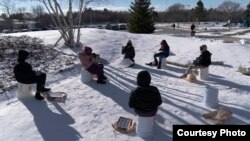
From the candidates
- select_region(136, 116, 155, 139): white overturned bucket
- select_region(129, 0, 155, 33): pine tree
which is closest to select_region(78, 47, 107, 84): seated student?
select_region(136, 116, 155, 139): white overturned bucket

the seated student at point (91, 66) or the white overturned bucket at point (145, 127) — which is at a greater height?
the seated student at point (91, 66)

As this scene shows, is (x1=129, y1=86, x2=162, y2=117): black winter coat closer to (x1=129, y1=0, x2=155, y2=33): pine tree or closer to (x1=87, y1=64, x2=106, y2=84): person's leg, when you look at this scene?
(x1=87, y1=64, x2=106, y2=84): person's leg

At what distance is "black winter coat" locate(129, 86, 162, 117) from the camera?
646 centimetres

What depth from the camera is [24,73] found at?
8.71 m

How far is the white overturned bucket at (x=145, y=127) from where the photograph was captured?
671 centimetres

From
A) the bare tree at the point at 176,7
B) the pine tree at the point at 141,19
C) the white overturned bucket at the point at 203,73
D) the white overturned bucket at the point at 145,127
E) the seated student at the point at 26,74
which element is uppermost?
the bare tree at the point at 176,7

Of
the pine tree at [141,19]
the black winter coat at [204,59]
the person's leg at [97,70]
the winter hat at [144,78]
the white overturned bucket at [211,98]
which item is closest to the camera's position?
the winter hat at [144,78]

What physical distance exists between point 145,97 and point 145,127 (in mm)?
656

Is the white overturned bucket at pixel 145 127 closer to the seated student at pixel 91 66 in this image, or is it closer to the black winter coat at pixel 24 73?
the black winter coat at pixel 24 73

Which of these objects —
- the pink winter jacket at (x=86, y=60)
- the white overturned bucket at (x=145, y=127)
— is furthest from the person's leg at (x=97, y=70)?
the white overturned bucket at (x=145, y=127)

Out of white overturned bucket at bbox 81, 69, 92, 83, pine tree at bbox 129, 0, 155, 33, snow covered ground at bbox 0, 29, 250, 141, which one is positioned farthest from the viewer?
pine tree at bbox 129, 0, 155, 33

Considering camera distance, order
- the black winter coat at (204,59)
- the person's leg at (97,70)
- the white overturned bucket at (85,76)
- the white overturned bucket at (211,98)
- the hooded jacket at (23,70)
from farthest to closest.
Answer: the black winter coat at (204,59)
the white overturned bucket at (85,76)
the person's leg at (97,70)
the hooded jacket at (23,70)
the white overturned bucket at (211,98)

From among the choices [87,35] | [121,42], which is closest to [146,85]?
[121,42]

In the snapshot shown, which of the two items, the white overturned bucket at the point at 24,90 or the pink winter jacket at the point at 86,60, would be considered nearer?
the white overturned bucket at the point at 24,90
